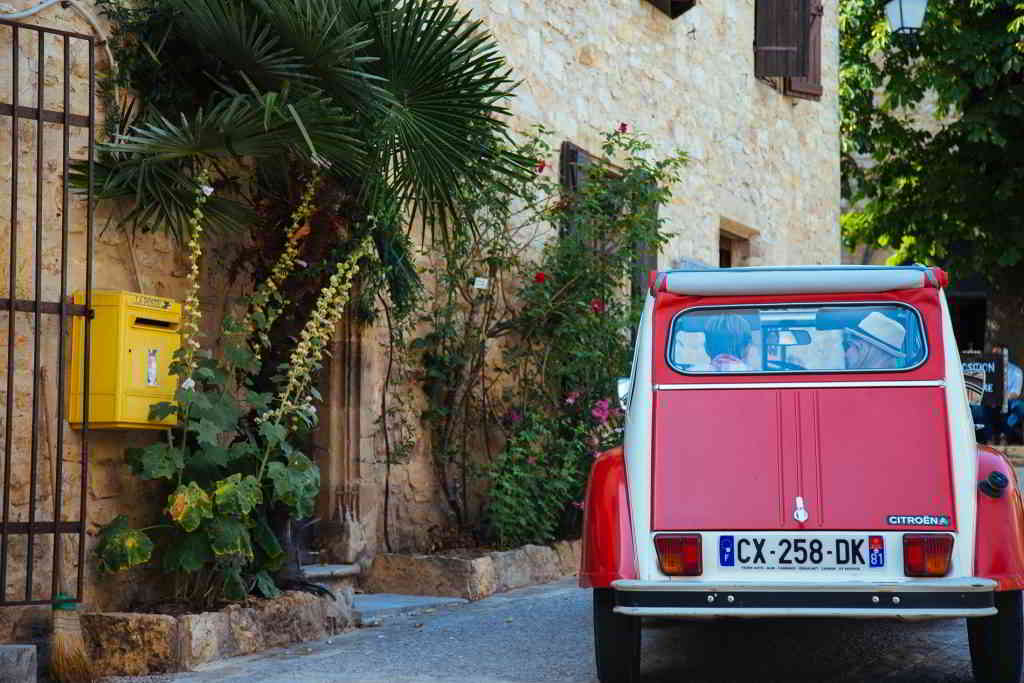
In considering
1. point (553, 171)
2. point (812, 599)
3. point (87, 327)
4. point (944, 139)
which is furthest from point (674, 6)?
point (944, 139)

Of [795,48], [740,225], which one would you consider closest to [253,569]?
[740,225]

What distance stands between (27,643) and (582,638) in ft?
8.03

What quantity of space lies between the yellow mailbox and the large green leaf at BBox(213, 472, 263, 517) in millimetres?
397

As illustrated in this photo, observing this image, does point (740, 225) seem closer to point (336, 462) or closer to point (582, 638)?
point (336, 462)

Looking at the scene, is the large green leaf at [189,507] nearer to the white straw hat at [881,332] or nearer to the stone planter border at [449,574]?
the stone planter border at [449,574]

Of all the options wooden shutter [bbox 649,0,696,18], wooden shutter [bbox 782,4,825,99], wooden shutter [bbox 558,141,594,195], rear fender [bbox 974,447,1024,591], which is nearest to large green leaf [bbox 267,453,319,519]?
rear fender [bbox 974,447,1024,591]

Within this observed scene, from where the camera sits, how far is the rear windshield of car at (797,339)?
233 inches

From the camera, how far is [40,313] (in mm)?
6281

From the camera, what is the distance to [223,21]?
677 centimetres

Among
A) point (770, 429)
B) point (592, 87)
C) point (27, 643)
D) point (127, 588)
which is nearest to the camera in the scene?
point (770, 429)

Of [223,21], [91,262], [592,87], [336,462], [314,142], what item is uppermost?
[592,87]

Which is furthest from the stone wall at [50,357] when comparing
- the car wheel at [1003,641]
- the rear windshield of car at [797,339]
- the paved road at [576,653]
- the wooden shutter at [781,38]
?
the wooden shutter at [781,38]

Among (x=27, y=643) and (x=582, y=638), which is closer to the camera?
(x=27, y=643)

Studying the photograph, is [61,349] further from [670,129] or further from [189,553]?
[670,129]
